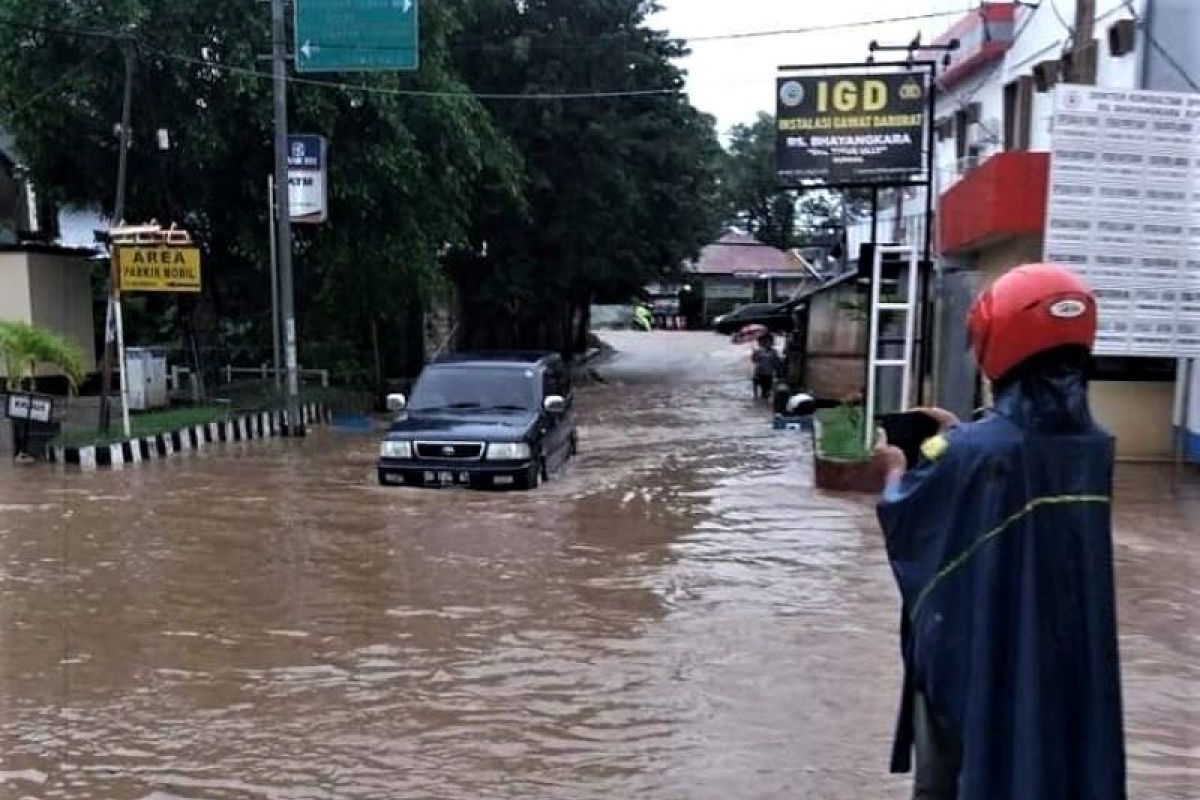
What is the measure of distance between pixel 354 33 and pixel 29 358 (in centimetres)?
582

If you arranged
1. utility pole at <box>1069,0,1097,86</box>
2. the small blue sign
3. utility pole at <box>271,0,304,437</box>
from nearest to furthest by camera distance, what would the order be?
utility pole at <box>1069,0,1097,86</box>
utility pole at <box>271,0,304,437</box>
the small blue sign

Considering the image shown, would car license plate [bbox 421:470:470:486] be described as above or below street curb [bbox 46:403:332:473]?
above

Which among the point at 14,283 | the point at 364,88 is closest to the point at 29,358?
the point at 14,283

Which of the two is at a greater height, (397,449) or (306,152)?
(306,152)

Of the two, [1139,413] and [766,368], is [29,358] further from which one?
[766,368]

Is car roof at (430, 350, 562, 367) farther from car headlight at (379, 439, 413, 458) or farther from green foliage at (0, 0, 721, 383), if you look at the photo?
green foliage at (0, 0, 721, 383)

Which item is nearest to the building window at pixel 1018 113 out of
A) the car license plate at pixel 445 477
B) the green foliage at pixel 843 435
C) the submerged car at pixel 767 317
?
the green foliage at pixel 843 435

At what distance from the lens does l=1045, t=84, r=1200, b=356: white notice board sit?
1341 centimetres

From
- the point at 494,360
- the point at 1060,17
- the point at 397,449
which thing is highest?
the point at 1060,17

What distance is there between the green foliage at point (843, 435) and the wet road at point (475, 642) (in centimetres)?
79

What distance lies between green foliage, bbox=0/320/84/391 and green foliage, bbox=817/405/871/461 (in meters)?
9.57

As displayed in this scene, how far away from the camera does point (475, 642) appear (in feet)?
24.2

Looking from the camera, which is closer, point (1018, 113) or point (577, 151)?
point (1018, 113)

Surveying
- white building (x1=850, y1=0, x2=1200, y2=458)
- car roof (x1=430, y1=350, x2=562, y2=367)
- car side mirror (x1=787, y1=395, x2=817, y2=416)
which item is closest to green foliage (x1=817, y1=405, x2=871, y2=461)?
white building (x1=850, y1=0, x2=1200, y2=458)
